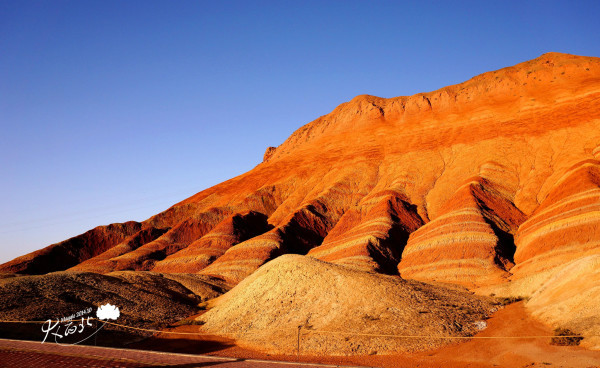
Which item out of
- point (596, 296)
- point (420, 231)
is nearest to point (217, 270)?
point (420, 231)

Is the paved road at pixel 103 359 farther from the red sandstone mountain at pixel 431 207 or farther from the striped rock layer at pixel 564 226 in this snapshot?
the striped rock layer at pixel 564 226

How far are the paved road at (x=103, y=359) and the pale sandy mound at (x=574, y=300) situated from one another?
13.7m

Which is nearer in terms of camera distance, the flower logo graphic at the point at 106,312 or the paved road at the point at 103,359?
the paved road at the point at 103,359

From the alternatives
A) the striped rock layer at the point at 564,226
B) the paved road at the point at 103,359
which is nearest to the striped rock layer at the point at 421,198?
the striped rock layer at the point at 564,226

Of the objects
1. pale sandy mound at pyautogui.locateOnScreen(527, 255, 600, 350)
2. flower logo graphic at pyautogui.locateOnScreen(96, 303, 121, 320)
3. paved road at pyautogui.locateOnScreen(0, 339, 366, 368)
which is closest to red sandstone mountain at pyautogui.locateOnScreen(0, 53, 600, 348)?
pale sandy mound at pyautogui.locateOnScreen(527, 255, 600, 350)

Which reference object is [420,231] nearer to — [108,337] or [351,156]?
[351,156]

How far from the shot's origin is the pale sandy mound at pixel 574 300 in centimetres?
2044

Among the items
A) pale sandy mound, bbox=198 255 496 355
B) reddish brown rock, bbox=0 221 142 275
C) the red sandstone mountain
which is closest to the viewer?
pale sandy mound, bbox=198 255 496 355

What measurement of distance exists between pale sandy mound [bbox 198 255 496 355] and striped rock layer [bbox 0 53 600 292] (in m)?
19.1

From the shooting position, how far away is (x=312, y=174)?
9162 cm

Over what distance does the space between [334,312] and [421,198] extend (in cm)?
4720

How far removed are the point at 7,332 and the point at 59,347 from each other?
8.61 m

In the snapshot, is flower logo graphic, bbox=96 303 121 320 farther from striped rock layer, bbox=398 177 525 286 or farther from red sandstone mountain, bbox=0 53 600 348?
striped rock layer, bbox=398 177 525 286

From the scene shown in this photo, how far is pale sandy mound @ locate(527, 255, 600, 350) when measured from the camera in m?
20.4
